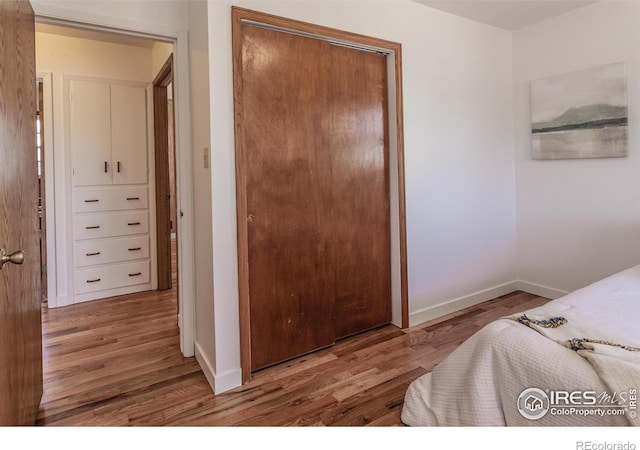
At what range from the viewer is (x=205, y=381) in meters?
2.04

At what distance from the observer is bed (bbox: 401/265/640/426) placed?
3.30 ft

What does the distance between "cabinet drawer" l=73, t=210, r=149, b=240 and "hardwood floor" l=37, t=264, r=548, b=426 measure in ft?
2.89

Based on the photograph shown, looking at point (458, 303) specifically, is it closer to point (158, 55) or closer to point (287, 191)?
point (287, 191)

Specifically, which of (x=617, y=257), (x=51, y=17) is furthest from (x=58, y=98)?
(x=617, y=257)

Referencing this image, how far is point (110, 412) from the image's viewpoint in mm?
1768

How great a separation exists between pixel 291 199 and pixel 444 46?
1.80 meters

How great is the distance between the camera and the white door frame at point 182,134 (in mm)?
1997

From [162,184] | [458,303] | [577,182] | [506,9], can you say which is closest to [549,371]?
[458,303]

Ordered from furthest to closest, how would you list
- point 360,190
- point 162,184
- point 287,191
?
point 162,184, point 360,190, point 287,191

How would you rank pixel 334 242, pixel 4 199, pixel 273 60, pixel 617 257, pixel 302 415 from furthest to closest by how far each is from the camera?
pixel 617 257, pixel 334 242, pixel 273 60, pixel 302 415, pixel 4 199

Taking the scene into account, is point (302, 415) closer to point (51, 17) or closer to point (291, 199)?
point (291, 199)

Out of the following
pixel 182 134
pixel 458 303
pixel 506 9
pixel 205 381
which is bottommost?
pixel 205 381

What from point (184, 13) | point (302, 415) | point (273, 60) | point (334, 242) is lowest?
point (302, 415)

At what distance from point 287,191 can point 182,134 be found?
727 millimetres
